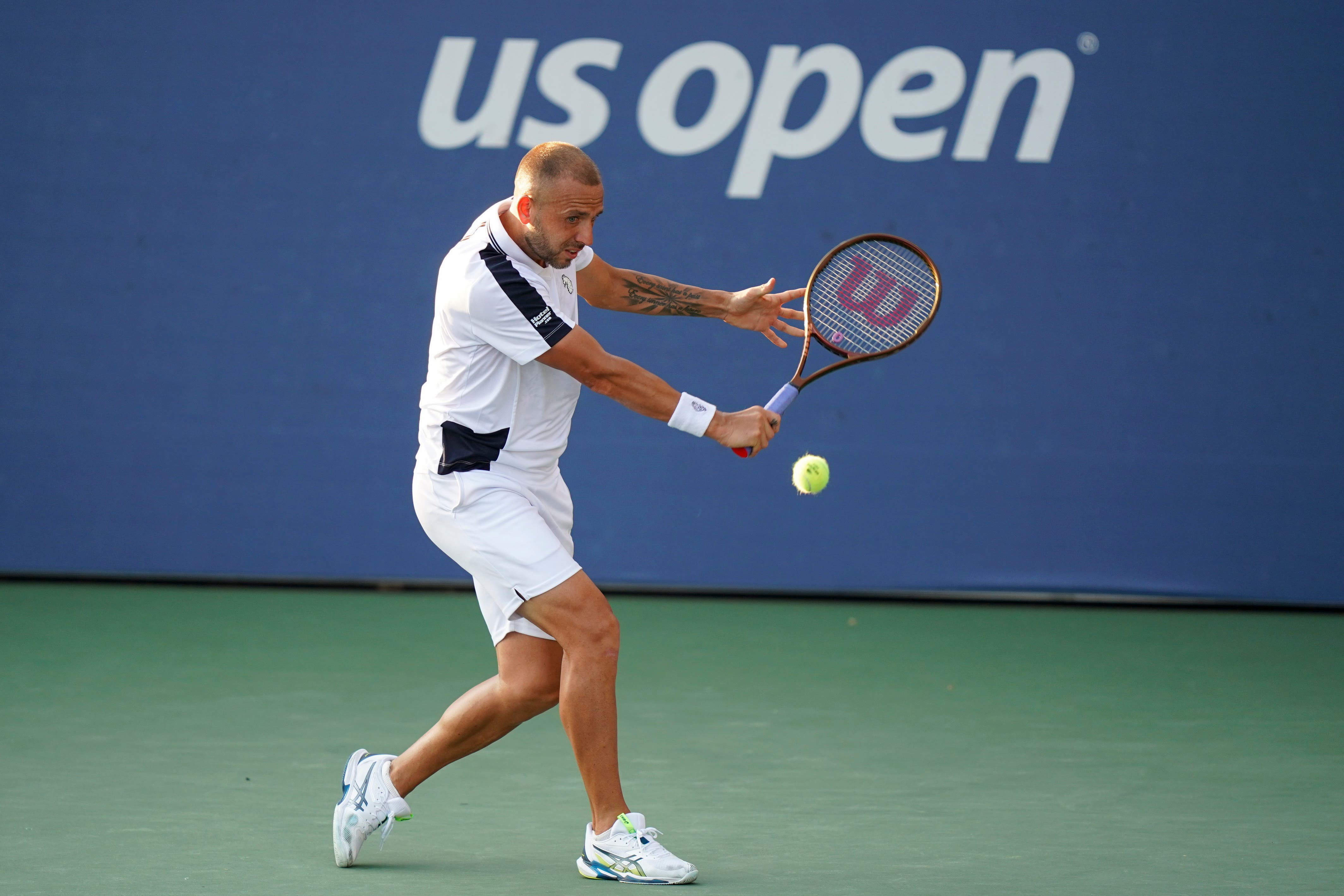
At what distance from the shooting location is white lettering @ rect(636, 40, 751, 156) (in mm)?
7203

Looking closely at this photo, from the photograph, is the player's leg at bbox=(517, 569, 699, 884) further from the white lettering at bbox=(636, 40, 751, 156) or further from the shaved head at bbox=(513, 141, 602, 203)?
the white lettering at bbox=(636, 40, 751, 156)

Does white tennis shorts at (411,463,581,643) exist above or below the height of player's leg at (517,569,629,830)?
above

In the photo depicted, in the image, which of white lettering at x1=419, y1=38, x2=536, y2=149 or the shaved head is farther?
white lettering at x1=419, y1=38, x2=536, y2=149

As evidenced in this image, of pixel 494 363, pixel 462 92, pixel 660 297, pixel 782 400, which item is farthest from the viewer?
pixel 462 92

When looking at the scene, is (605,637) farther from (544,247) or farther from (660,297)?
(660,297)

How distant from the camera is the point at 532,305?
3.19 meters

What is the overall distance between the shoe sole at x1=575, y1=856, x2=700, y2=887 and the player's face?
126 centimetres

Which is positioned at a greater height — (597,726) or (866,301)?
(866,301)

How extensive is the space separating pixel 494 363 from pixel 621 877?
3.61 feet

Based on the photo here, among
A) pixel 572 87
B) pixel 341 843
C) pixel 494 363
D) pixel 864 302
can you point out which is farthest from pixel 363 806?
pixel 572 87

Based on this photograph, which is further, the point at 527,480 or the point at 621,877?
the point at 527,480

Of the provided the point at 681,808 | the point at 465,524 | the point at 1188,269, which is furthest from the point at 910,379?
the point at 465,524

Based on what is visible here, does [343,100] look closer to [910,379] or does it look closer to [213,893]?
[910,379]

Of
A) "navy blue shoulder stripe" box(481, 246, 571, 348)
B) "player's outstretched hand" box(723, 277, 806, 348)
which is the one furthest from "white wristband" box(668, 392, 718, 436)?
"player's outstretched hand" box(723, 277, 806, 348)
